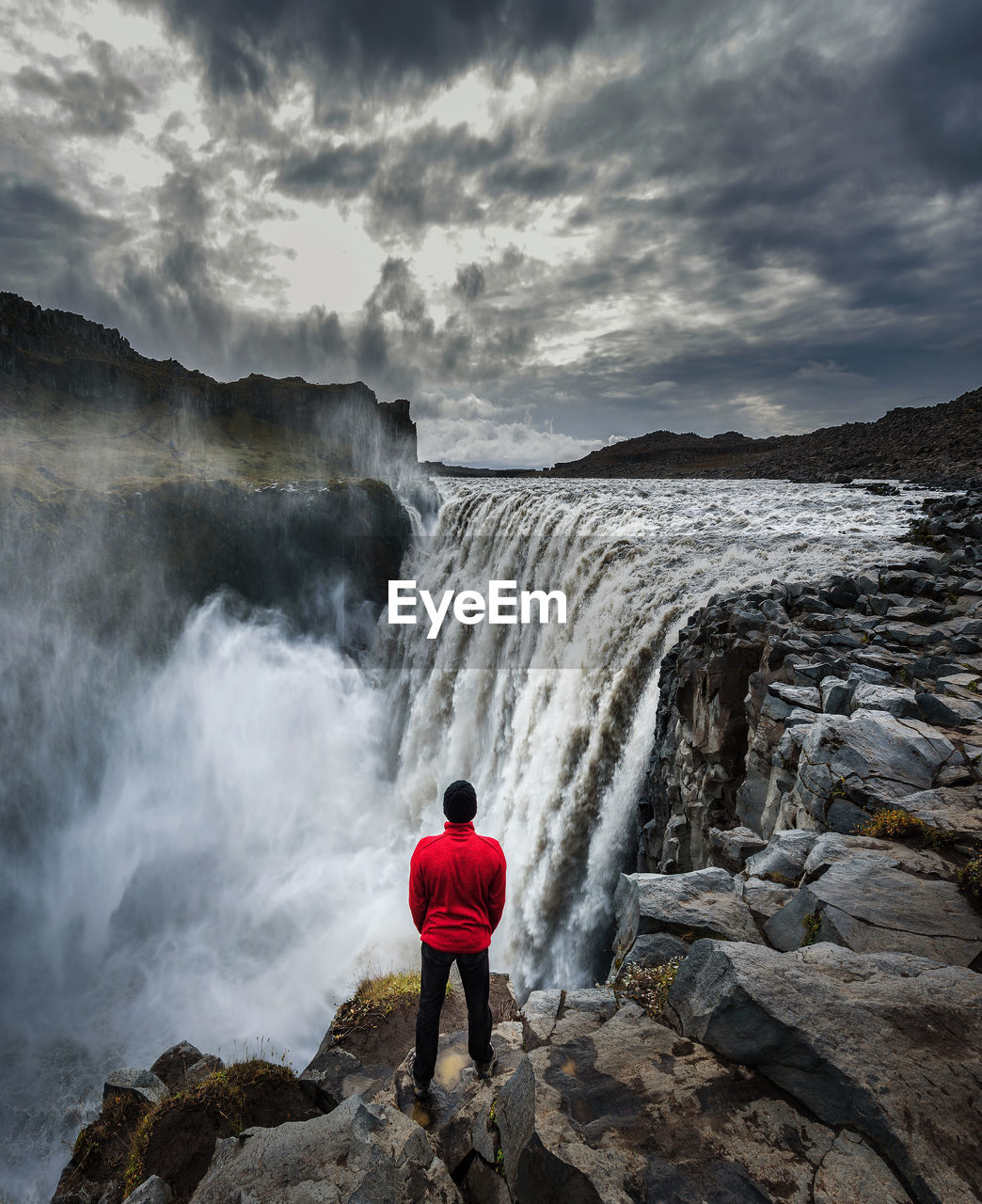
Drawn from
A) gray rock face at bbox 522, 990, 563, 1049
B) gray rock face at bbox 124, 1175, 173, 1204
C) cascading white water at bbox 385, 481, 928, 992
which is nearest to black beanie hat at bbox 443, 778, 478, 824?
gray rock face at bbox 522, 990, 563, 1049

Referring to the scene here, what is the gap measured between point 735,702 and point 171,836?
28.1 m

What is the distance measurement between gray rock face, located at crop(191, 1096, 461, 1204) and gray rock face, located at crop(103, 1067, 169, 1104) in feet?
19.5

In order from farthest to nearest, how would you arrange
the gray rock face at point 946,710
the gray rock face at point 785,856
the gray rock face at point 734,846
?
1. the gray rock face at point 734,846
2. the gray rock face at point 946,710
3. the gray rock face at point 785,856

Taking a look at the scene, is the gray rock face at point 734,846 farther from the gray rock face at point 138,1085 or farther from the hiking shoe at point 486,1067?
the gray rock face at point 138,1085

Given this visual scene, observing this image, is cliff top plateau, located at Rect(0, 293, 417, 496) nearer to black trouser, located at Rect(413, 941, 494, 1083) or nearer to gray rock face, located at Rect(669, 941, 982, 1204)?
black trouser, located at Rect(413, 941, 494, 1083)

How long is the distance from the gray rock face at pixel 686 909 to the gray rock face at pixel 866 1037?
119 centimetres

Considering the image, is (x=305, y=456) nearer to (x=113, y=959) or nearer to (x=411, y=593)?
(x=411, y=593)

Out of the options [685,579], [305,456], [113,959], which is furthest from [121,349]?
Result: [685,579]

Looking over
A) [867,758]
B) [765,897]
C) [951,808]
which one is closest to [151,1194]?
[765,897]

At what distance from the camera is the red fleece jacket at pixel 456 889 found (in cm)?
516

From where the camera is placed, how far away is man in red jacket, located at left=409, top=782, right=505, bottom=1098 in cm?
517

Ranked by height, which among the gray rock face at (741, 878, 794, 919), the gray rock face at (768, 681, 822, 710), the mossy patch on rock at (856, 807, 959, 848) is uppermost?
the gray rock face at (768, 681, 822, 710)

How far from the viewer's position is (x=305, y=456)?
58.1 meters

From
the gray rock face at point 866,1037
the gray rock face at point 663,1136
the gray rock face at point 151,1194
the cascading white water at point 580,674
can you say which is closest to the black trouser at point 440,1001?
the gray rock face at point 663,1136
